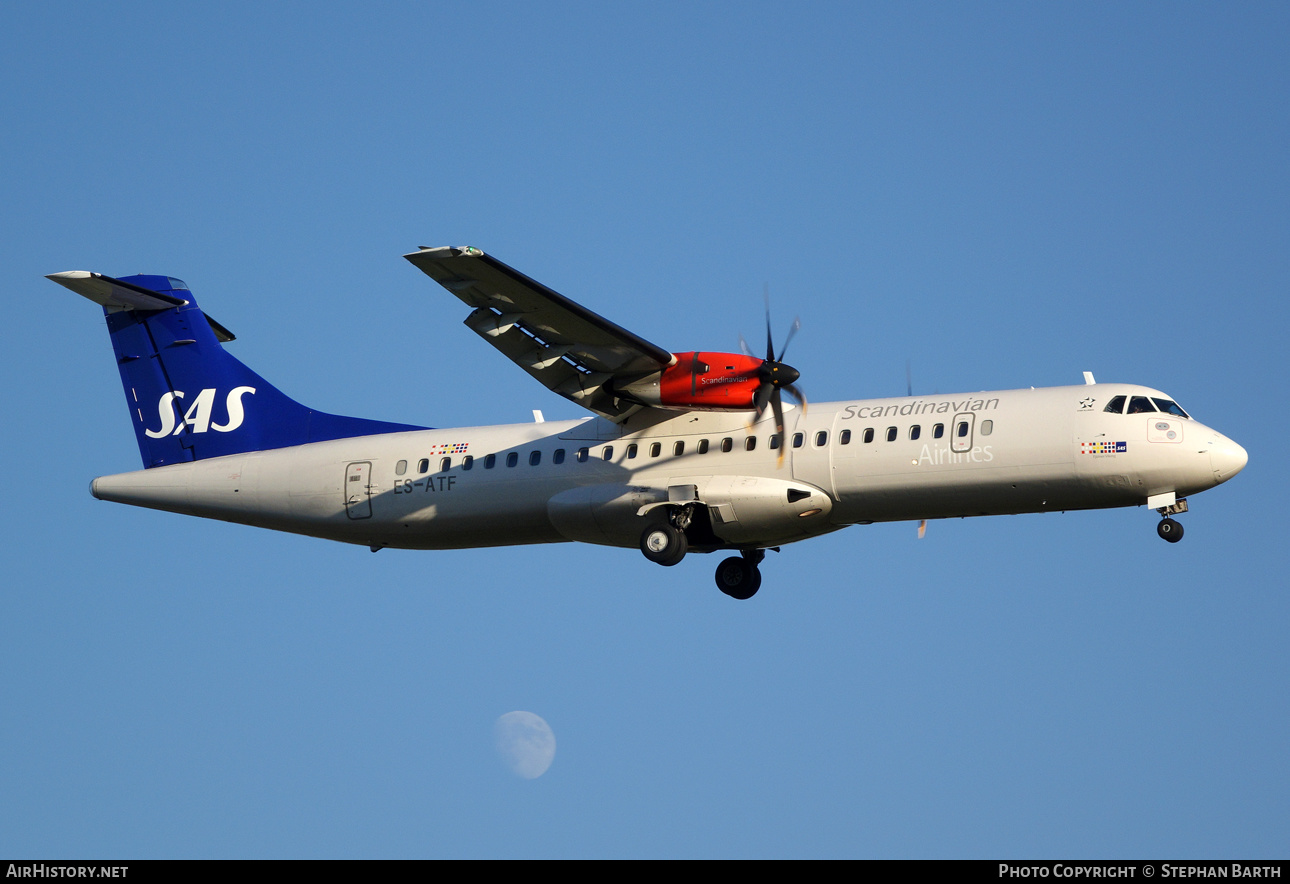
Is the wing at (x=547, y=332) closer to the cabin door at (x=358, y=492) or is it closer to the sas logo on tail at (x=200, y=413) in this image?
the cabin door at (x=358, y=492)

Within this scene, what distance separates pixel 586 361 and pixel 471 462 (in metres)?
3.36

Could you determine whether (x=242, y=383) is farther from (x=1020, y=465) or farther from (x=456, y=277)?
(x=1020, y=465)

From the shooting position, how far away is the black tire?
20172 millimetres

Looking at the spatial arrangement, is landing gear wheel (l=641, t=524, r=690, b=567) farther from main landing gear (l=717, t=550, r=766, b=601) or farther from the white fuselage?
main landing gear (l=717, t=550, r=766, b=601)

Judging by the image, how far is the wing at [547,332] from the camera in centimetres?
2006

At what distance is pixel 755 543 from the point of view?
23062 mm

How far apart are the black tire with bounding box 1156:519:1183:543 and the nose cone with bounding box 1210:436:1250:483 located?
0.91 m

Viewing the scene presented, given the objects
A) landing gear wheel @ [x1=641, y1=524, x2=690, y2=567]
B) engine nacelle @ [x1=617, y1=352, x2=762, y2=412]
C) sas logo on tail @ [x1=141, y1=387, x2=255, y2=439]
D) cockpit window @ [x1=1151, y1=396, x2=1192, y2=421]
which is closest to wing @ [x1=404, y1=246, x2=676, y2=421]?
engine nacelle @ [x1=617, y1=352, x2=762, y2=412]

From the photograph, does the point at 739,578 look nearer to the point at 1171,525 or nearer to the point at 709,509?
the point at 709,509

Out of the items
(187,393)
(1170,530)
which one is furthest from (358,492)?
(1170,530)

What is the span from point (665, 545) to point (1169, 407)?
7989 mm

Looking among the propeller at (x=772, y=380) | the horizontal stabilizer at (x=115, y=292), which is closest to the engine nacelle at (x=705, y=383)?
the propeller at (x=772, y=380)

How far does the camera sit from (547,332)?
848 inches
